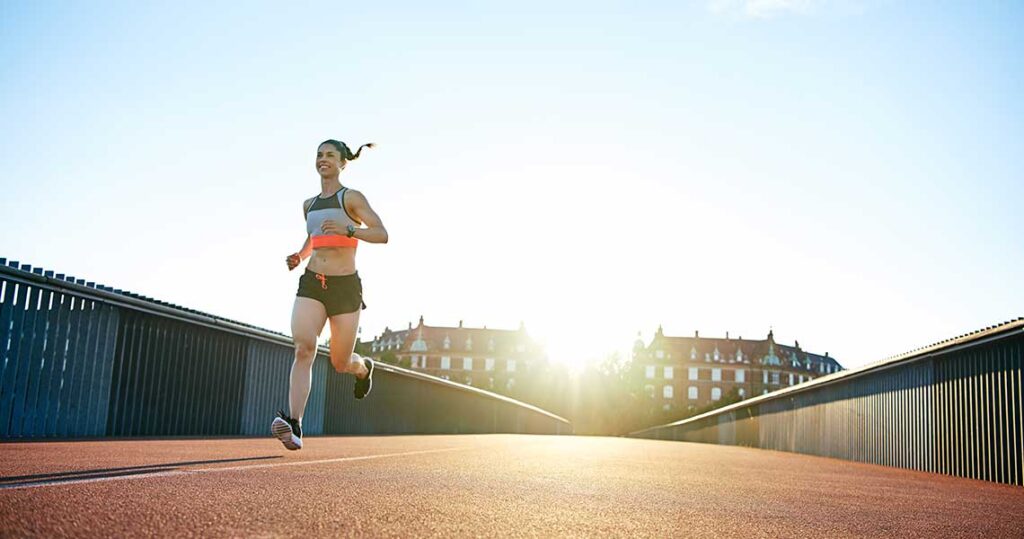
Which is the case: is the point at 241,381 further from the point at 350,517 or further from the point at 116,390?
the point at 350,517

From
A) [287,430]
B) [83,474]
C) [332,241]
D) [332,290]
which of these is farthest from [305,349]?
[83,474]

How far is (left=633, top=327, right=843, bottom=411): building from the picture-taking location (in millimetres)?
132875

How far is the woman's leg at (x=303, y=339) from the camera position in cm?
693

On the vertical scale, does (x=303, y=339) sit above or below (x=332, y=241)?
below

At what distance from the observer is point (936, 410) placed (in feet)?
46.7

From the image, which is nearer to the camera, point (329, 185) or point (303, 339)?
point (303, 339)

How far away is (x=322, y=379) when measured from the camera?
78.4 feet

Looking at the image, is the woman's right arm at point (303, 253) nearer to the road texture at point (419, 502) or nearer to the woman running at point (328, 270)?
the woman running at point (328, 270)

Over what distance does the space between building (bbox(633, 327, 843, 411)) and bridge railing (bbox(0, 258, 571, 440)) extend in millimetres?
112952

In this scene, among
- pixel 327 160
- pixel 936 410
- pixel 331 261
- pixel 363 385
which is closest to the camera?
pixel 331 261

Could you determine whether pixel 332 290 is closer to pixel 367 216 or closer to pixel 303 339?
pixel 303 339

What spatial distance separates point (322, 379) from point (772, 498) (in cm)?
1906

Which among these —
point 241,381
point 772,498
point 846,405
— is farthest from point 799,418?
point 772,498

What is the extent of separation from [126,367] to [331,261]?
8.71m
